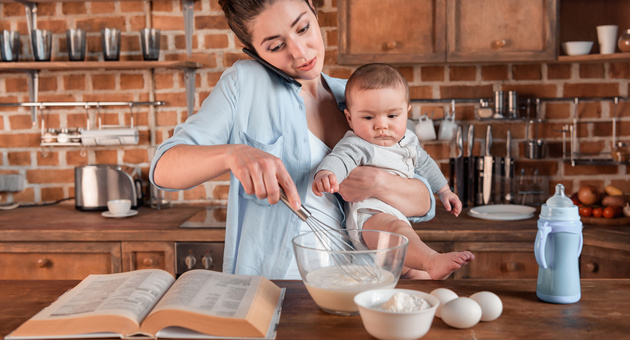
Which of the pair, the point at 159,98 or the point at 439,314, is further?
the point at 159,98

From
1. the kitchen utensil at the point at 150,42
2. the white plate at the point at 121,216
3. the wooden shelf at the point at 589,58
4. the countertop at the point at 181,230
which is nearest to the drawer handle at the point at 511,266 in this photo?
the countertop at the point at 181,230

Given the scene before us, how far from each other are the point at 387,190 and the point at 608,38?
168 centimetres

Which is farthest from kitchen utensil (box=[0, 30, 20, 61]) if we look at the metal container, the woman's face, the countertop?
the metal container

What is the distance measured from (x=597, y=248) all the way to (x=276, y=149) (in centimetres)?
153

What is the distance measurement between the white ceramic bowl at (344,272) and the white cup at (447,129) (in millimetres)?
1931

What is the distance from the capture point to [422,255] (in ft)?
4.47

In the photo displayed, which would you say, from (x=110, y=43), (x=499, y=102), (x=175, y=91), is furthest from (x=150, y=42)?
(x=499, y=102)

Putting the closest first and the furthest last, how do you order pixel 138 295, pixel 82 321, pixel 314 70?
pixel 82 321
pixel 138 295
pixel 314 70

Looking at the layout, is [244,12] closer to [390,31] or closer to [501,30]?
[390,31]

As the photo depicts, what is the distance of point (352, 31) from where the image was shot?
2656 mm

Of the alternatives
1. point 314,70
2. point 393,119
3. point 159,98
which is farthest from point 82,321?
point 159,98

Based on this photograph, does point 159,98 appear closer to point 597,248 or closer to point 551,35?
point 551,35

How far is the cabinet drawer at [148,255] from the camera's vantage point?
96.0 inches

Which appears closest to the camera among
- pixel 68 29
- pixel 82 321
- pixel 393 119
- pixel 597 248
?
pixel 82 321
